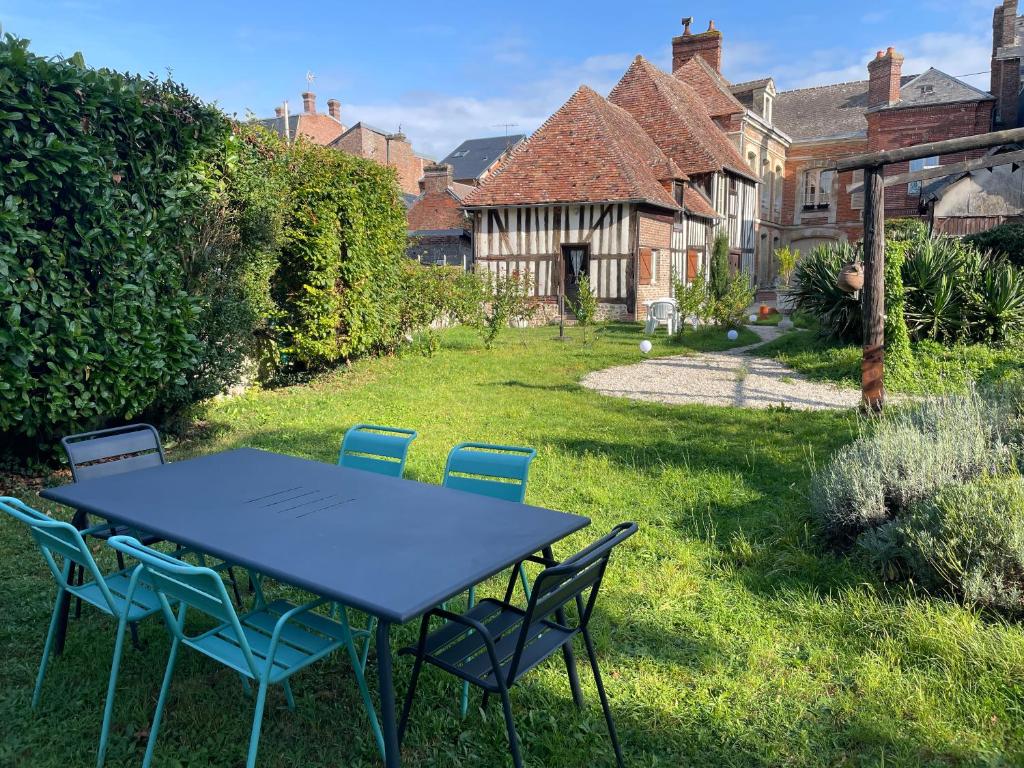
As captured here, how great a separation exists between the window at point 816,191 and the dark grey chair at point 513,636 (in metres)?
30.1

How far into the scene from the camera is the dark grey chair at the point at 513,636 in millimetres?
1933

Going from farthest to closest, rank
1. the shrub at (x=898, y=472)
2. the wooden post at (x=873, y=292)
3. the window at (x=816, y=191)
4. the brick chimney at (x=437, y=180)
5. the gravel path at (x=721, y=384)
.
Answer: the window at (x=816, y=191) < the brick chimney at (x=437, y=180) < the gravel path at (x=721, y=384) < the wooden post at (x=873, y=292) < the shrub at (x=898, y=472)

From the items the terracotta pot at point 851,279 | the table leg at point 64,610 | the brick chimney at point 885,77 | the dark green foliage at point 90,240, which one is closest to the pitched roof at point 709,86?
the brick chimney at point 885,77

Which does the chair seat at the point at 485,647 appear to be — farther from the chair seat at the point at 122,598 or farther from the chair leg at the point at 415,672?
the chair seat at the point at 122,598

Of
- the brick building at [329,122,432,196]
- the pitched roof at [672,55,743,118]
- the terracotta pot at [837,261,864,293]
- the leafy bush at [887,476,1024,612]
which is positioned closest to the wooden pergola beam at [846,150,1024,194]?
the terracotta pot at [837,261,864,293]

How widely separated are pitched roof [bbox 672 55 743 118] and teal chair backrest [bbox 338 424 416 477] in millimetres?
23243

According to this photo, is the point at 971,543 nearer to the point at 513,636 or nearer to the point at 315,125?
the point at 513,636

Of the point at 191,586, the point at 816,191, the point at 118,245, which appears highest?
the point at 816,191

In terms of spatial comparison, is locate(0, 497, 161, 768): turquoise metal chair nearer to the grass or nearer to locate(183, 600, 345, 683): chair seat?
locate(183, 600, 345, 683): chair seat

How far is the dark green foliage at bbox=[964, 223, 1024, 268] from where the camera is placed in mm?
12141

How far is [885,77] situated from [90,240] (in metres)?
26.9

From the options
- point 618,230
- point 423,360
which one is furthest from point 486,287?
Result: point 618,230

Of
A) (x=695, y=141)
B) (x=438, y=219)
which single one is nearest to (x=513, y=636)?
Result: (x=695, y=141)

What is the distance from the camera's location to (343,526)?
2270mm
